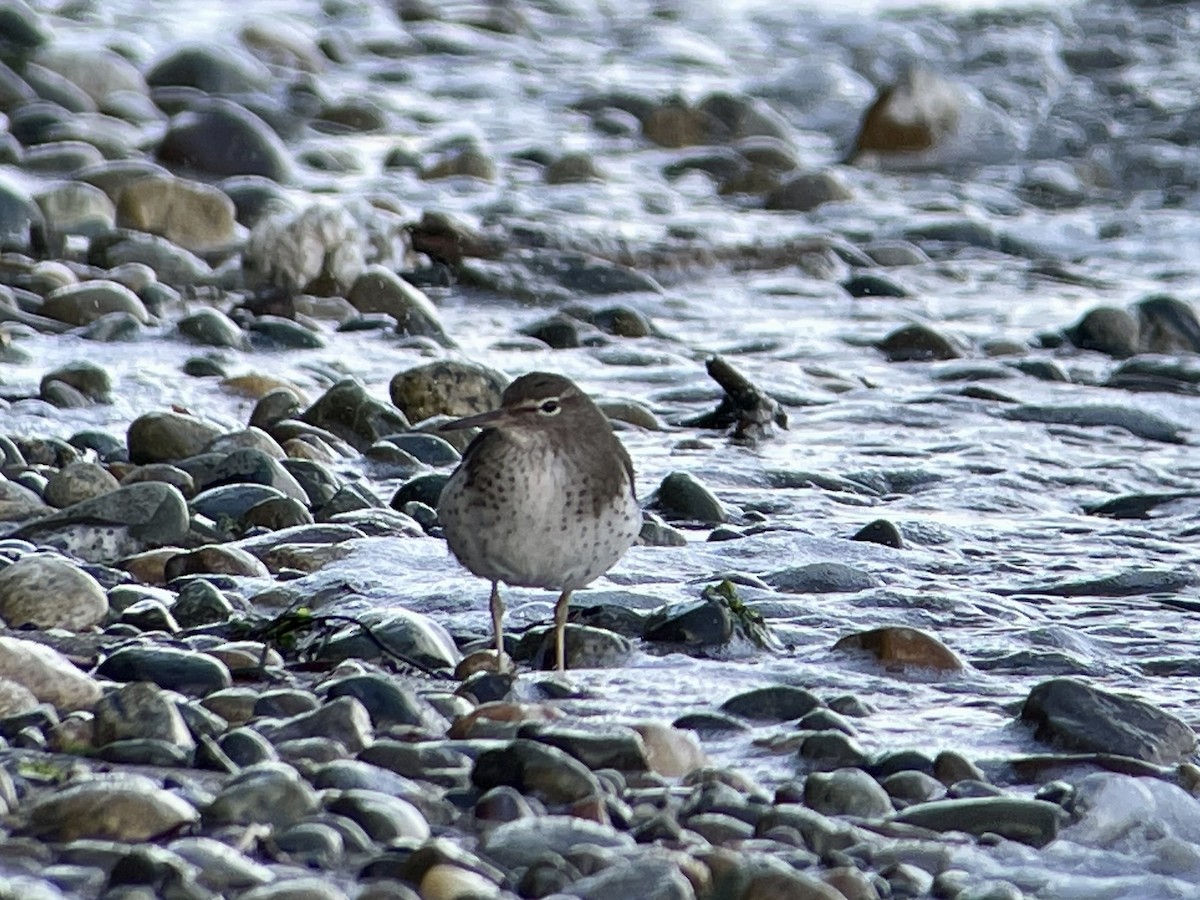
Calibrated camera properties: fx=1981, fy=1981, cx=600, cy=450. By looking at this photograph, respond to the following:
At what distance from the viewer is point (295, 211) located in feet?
37.6

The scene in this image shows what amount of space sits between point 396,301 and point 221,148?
11.2ft

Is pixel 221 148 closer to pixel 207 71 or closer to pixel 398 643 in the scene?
pixel 207 71

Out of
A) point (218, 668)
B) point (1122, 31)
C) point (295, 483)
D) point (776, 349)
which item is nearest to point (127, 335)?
point (295, 483)

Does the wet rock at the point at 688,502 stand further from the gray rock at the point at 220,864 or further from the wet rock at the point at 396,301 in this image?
the gray rock at the point at 220,864

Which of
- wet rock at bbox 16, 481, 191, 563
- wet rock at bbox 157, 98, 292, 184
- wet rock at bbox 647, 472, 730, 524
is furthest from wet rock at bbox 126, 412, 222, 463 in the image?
wet rock at bbox 157, 98, 292, 184

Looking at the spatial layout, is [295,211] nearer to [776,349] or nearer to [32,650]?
[776,349]

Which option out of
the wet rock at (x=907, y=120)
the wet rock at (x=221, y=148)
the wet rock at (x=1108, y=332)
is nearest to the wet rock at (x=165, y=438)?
the wet rock at (x=1108, y=332)

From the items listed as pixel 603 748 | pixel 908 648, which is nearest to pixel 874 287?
pixel 908 648

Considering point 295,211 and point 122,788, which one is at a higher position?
point 122,788

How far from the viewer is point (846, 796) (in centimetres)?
455

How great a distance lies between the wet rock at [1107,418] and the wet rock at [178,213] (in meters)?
4.83

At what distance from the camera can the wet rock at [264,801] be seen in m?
4.15

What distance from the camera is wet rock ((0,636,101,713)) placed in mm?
4875

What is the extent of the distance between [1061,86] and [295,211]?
33.5ft
